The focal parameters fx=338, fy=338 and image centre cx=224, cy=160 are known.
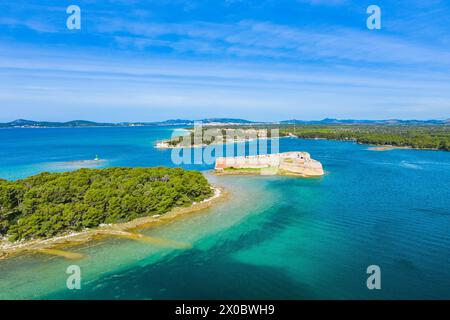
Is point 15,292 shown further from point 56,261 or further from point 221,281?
point 221,281

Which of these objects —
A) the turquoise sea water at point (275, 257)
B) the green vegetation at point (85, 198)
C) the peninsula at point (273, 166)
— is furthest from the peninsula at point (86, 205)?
the peninsula at point (273, 166)

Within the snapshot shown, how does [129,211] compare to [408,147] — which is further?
[408,147]

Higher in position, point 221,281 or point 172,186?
point 172,186

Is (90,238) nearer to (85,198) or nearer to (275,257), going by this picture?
(85,198)

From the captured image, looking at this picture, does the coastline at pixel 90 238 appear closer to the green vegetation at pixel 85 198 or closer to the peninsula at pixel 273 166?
the green vegetation at pixel 85 198

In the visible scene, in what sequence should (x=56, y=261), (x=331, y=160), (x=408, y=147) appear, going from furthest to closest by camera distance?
(x=408, y=147), (x=331, y=160), (x=56, y=261)
